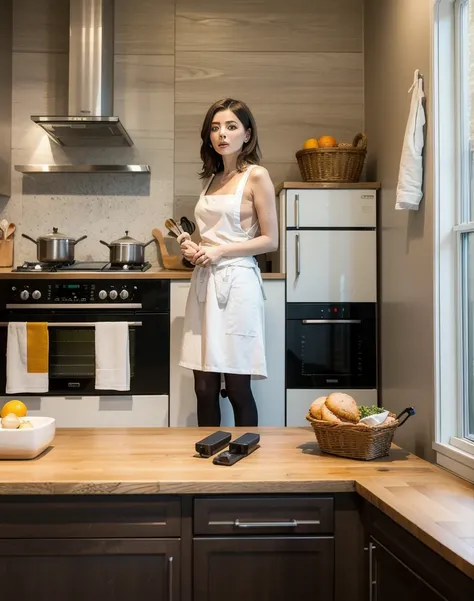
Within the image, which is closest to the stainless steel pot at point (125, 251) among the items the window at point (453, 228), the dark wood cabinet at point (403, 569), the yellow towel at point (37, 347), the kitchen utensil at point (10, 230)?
the yellow towel at point (37, 347)

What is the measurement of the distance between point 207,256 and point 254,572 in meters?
1.50

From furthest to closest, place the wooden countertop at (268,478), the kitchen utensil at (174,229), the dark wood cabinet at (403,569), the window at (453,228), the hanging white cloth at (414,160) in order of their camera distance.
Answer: the kitchen utensil at (174,229) → the hanging white cloth at (414,160) → the window at (453,228) → the wooden countertop at (268,478) → the dark wood cabinet at (403,569)

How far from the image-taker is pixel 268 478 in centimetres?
150

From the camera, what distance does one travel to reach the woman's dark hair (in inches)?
112

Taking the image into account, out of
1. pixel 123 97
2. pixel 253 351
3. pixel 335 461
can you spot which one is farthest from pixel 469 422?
pixel 123 97

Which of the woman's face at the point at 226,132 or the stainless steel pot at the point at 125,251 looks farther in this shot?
the stainless steel pot at the point at 125,251

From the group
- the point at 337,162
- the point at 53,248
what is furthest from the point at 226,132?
the point at 53,248

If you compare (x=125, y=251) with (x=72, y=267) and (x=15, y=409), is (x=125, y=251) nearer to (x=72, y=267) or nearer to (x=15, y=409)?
(x=72, y=267)

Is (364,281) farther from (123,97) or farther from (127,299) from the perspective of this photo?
(123,97)

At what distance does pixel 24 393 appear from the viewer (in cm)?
340

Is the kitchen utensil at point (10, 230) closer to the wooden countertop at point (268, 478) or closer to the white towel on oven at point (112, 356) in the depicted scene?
the white towel on oven at point (112, 356)

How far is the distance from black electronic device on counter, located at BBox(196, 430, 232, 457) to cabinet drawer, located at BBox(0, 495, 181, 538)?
0.22 meters

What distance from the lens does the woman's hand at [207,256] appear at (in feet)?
9.06

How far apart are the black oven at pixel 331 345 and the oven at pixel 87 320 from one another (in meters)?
0.65
